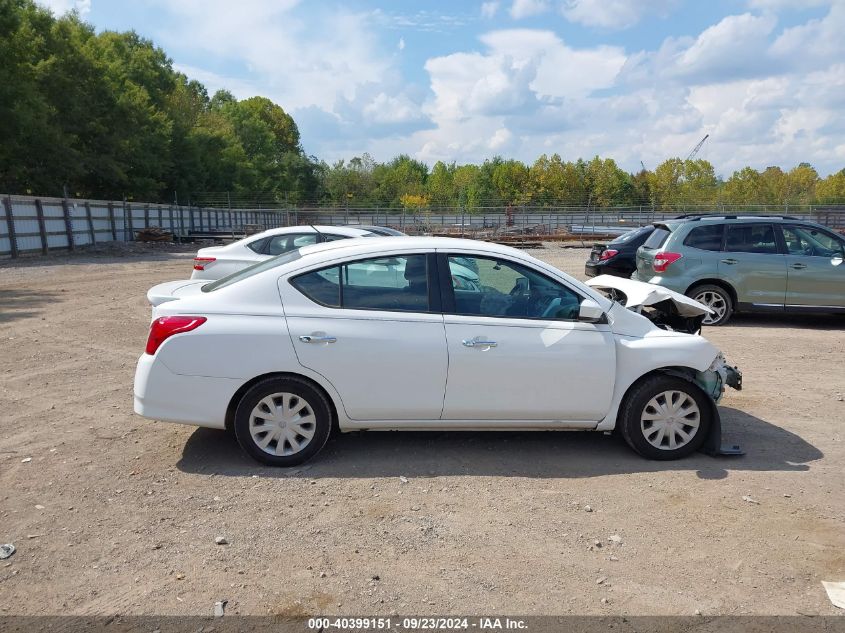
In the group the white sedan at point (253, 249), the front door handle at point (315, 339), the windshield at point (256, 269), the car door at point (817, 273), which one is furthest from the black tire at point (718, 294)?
the front door handle at point (315, 339)

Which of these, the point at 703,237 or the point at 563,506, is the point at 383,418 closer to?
the point at 563,506

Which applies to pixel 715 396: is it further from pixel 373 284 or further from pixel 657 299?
pixel 373 284

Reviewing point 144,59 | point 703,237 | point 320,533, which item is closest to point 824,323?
point 703,237

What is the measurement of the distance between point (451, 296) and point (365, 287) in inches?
24.5

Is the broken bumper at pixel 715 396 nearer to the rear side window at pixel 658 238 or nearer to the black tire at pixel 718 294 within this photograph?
the black tire at pixel 718 294

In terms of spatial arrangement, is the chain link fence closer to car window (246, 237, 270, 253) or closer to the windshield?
car window (246, 237, 270, 253)

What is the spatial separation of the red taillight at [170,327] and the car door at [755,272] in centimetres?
836

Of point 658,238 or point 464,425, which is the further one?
point 658,238

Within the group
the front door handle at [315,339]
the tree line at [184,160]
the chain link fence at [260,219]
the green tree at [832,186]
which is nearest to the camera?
the front door handle at [315,339]

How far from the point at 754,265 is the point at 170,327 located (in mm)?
8861

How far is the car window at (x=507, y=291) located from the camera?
4789 millimetres

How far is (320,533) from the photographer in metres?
3.78

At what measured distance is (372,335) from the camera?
4578 mm

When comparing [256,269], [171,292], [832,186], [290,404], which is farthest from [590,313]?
[832,186]
